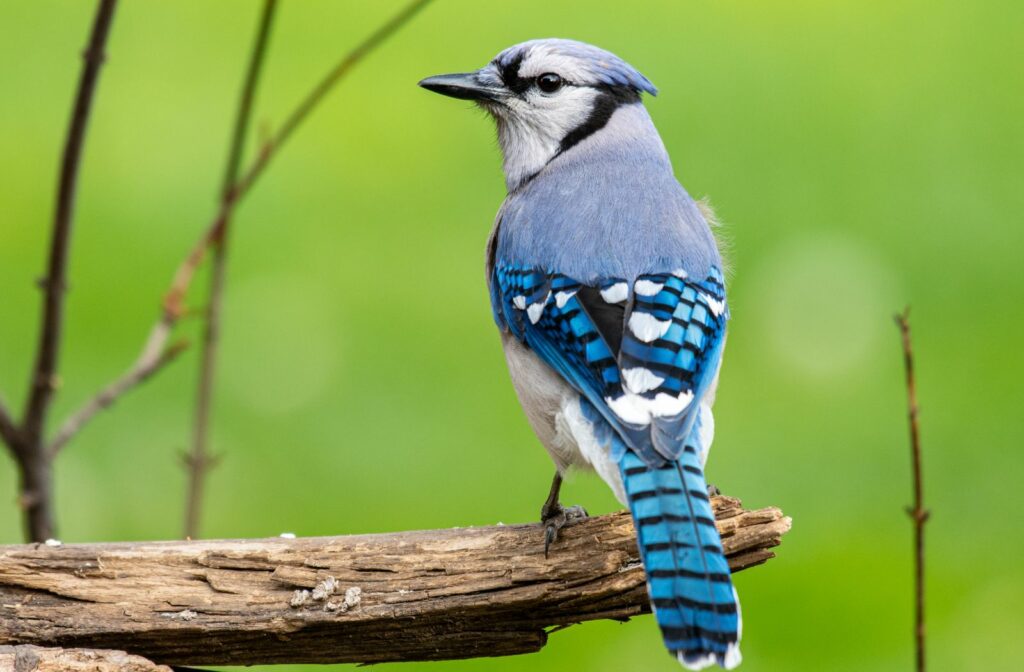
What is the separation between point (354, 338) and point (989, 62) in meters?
3.72

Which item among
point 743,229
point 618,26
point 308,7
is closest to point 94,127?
point 308,7

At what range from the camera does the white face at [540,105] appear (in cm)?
351

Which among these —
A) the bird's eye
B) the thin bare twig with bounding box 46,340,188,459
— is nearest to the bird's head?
the bird's eye

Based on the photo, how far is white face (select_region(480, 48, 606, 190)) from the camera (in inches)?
138

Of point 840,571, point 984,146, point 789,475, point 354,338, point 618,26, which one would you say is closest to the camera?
point 840,571

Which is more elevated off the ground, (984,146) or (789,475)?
(984,146)

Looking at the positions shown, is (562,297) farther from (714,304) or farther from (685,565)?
(685,565)

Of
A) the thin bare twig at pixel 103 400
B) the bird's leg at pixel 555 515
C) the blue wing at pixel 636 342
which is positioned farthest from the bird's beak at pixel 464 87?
the bird's leg at pixel 555 515

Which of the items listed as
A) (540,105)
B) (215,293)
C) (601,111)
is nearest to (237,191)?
(215,293)

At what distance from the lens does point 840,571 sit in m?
5.02

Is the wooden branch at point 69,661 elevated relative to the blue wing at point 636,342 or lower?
lower

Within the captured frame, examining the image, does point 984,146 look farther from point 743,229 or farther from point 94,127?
point 94,127

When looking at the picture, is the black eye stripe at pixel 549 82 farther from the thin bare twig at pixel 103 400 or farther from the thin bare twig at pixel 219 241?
the thin bare twig at pixel 103 400

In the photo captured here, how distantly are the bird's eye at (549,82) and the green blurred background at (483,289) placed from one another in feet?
6.33
